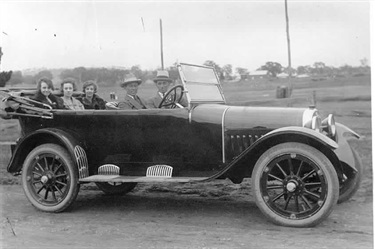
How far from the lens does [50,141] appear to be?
209 inches

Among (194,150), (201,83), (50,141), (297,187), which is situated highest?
(201,83)

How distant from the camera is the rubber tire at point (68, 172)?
504 centimetres

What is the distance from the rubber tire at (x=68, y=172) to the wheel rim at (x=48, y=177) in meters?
0.03

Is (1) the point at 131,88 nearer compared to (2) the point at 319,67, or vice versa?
(1) the point at 131,88

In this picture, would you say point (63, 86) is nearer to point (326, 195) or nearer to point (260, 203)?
point (260, 203)

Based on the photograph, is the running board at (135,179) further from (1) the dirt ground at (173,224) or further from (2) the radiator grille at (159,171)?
(1) the dirt ground at (173,224)

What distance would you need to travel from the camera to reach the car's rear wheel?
13.7 feet

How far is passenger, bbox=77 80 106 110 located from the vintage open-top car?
31.5 inches

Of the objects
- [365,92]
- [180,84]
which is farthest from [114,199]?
[365,92]

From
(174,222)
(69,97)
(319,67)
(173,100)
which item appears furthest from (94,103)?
(319,67)

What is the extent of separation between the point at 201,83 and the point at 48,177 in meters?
2.07

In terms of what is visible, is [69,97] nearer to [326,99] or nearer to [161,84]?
[161,84]

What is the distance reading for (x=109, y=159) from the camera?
5195 mm

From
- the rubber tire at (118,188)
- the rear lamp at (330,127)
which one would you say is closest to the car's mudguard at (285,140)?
the rear lamp at (330,127)
